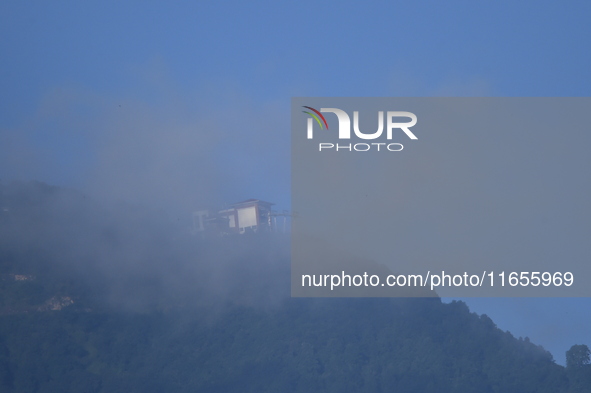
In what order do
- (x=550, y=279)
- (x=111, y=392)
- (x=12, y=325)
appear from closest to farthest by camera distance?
(x=550, y=279) < (x=111, y=392) < (x=12, y=325)

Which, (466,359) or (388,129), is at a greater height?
(388,129)

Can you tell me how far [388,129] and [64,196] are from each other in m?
6.37

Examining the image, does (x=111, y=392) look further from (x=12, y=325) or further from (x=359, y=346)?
(x=359, y=346)

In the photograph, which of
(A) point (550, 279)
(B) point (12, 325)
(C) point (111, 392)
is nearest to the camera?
(A) point (550, 279)

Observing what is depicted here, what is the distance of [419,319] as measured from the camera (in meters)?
12.8

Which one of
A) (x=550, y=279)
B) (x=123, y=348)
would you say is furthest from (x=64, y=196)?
(x=550, y=279)

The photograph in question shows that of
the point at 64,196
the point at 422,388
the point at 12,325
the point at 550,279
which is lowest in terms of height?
the point at 422,388

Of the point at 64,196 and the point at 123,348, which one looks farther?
the point at 64,196

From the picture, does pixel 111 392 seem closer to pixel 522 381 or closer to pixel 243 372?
pixel 243 372

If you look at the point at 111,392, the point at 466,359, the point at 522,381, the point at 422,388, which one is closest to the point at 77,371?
the point at 111,392

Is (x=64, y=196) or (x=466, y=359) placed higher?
(x=64, y=196)

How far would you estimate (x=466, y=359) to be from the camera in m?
12.2

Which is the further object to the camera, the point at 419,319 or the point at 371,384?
the point at 419,319

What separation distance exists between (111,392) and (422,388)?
189 inches
